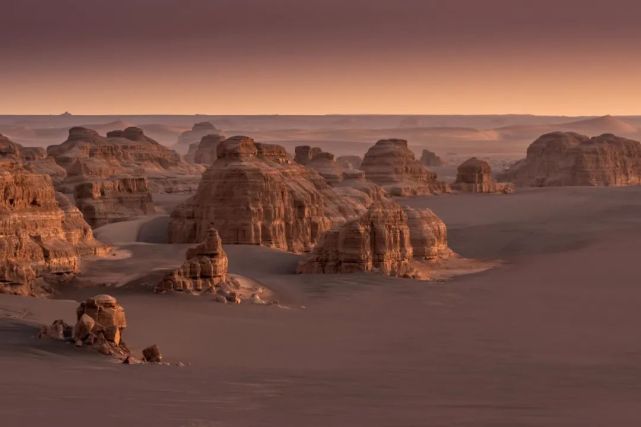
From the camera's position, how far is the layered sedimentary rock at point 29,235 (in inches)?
1399

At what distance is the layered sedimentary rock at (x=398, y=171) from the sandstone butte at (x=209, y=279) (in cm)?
5220

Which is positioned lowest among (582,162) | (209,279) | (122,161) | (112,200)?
(209,279)

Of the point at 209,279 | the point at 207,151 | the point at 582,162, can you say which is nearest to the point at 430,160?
the point at 207,151

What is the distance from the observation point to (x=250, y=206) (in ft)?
169

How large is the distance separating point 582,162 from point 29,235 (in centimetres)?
7576

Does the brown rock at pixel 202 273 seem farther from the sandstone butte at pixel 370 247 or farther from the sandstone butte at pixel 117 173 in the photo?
the sandstone butte at pixel 117 173

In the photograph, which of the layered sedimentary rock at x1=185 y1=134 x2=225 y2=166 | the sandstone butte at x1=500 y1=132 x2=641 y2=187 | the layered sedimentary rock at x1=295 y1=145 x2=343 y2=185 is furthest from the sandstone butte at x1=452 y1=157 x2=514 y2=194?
the layered sedimentary rock at x1=185 y1=134 x2=225 y2=166

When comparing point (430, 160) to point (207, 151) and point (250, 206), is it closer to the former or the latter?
point (207, 151)

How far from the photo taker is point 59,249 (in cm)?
3834

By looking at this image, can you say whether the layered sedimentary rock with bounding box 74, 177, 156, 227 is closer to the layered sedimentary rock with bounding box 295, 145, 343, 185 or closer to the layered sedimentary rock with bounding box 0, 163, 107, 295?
the layered sedimentary rock with bounding box 295, 145, 343, 185

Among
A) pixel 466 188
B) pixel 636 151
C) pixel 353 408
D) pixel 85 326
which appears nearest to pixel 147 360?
pixel 85 326

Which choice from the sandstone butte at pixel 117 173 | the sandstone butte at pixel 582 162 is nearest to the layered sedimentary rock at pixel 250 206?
the sandstone butte at pixel 117 173

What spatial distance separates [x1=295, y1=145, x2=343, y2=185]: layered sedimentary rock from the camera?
77938 millimetres

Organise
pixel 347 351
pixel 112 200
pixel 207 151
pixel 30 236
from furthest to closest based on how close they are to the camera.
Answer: pixel 207 151, pixel 112 200, pixel 30 236, pixel 347 351
